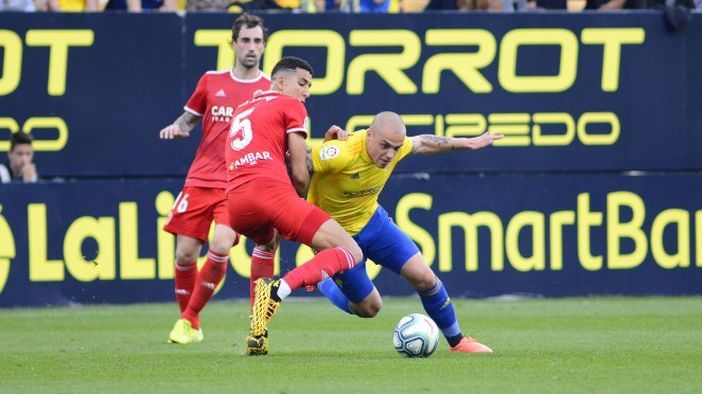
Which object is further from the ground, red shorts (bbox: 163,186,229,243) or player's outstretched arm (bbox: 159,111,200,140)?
player's outstretched arm (bbox: 159,111,200,140)

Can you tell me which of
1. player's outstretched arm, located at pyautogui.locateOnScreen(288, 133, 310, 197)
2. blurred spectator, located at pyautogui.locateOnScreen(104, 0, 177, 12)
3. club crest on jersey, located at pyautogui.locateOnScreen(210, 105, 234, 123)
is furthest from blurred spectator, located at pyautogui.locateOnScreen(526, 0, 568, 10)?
player's outstretched arm, located at pyautogui.locateOnScreen(288, 133, 310, 197)

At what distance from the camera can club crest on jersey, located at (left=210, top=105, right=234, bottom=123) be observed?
11.5m

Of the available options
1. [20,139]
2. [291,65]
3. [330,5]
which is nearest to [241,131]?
[291,65]

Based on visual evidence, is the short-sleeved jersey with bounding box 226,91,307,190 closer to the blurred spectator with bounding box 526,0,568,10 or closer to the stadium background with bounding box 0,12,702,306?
the stadium background with bounding box 0,12,702,306

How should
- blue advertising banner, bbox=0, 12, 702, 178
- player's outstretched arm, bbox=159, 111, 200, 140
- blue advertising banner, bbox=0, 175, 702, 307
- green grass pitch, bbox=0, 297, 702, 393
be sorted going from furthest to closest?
blue advertising banner, bbox=0, 12, 702, 178 < blue advertising banner, bbox=0, 175, 702, 307 < player's outstretched arm, bbox=159, 111, 200, 140 < green grass pitch, bbox=0, 297, 702, 393

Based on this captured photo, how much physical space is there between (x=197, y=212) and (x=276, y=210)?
2.58 meters

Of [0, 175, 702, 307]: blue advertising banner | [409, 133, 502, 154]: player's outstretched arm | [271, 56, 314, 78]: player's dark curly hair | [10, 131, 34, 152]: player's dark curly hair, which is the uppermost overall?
[271, 56, 314, 78]: player's dark curly hair

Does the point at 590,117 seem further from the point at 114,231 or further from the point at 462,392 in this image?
the point at 462,392

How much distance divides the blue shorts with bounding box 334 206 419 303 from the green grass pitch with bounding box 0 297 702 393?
471 mm

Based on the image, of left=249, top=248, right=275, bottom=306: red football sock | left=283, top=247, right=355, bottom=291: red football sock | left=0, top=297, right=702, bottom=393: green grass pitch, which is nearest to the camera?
left=0, top=297, right=702, bottom=393: green grass pitch

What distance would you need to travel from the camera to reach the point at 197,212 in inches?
458

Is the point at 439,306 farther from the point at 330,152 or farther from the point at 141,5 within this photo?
the point at 141,5

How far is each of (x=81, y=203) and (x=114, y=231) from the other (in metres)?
0.47

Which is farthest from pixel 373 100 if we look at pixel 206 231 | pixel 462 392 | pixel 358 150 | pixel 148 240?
pixel 462 392
